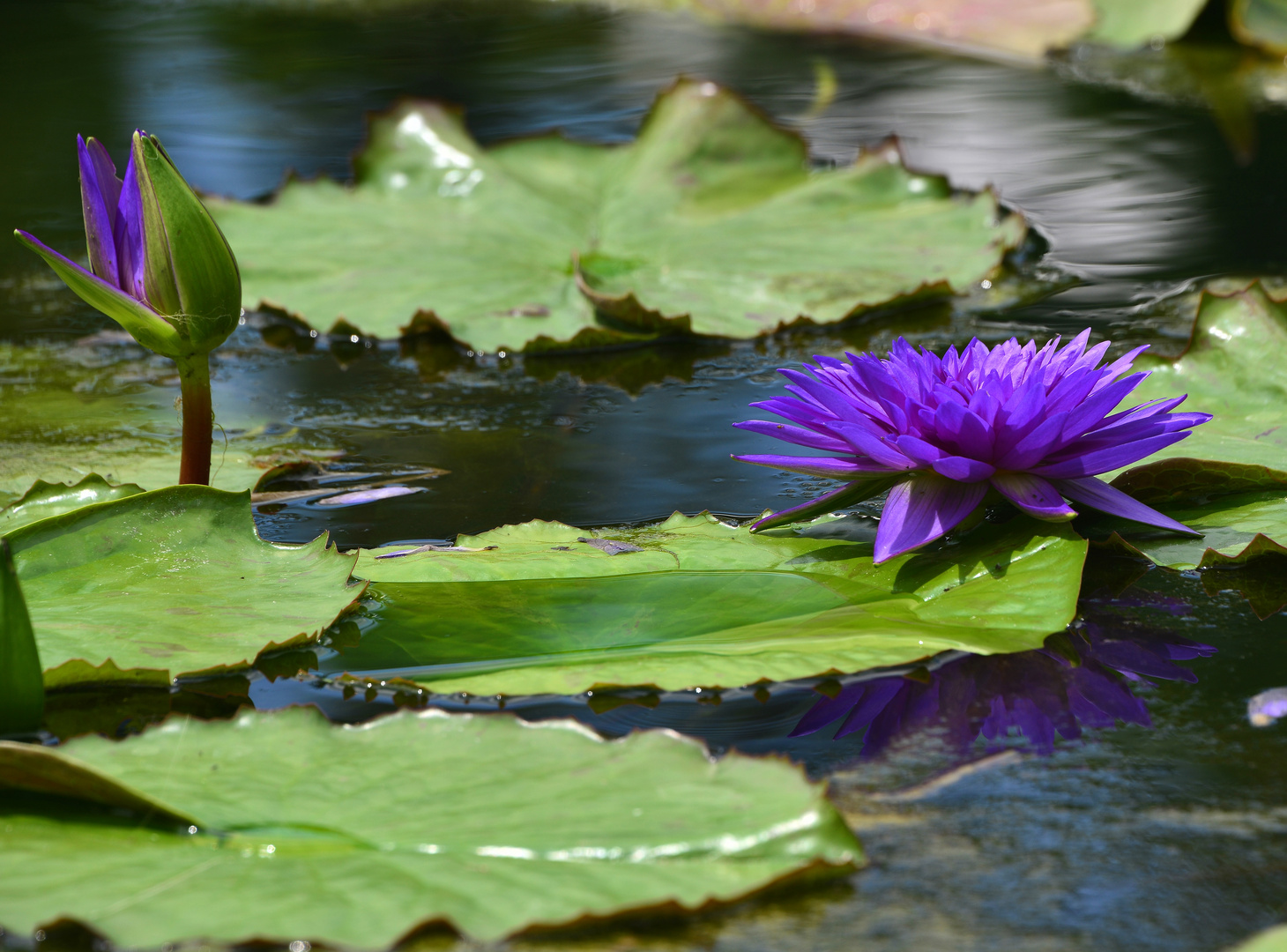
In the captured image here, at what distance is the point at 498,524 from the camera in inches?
59.4

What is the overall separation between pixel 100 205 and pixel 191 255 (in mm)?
114

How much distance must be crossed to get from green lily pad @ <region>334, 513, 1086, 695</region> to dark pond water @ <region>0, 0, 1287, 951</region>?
0.13ft

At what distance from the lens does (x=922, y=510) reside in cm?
125

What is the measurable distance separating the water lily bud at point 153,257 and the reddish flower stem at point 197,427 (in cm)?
5

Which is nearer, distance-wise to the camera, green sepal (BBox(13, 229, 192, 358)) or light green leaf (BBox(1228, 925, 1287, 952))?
light green leaf (BBox(1228, 925, 1287, 952))

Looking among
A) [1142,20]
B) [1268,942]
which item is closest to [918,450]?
[1268,942]

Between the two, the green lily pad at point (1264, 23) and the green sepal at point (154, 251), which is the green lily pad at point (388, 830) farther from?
the green lily pad at point (1264, 23)

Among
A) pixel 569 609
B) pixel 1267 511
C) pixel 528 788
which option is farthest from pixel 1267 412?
pixel 528 788

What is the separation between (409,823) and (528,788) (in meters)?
0.09

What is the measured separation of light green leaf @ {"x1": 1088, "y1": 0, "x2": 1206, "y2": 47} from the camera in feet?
14.4

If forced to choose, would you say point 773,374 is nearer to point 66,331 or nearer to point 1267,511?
point 1267,511

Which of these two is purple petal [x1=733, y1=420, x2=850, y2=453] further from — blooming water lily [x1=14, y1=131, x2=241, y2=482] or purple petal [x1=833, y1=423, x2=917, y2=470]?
blooming water lily [x1=14, y1=131, x2=241, y2=482]

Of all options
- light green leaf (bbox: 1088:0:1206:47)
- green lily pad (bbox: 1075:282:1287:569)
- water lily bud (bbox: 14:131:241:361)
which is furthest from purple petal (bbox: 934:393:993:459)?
light green leaf (bbox: 1088:0:1206:47)

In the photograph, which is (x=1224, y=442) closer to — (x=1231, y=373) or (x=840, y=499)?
(x=1231, y=373)
